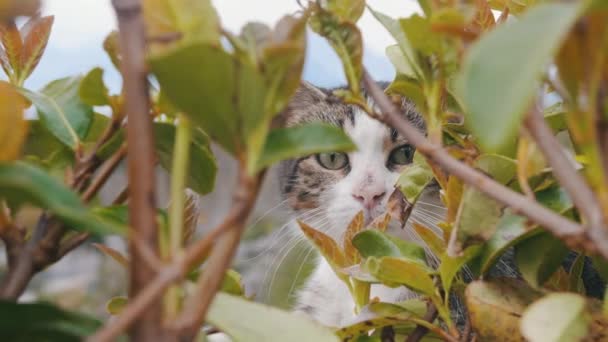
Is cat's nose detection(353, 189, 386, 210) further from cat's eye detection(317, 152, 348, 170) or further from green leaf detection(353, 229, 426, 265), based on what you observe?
green leaf detection(353, 229, 426, 265)

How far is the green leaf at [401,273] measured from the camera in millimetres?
517

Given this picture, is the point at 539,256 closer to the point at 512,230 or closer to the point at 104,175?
the point at 512,230

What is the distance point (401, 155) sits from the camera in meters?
1.62

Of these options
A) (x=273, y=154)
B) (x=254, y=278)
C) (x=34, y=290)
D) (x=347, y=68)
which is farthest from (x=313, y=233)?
(x=34, y=290)


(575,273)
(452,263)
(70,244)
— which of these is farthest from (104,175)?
(575,273)

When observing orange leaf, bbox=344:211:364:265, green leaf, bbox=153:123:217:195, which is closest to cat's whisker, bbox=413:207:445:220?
orange leaf, bbox=344:211:364:265

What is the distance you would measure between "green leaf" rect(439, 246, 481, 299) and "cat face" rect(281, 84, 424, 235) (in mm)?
902

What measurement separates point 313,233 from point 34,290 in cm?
324

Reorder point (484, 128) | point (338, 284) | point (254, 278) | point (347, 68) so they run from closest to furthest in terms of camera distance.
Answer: point (484, 128)
point (347, 68)
point (338, 284)
point (254, 278)

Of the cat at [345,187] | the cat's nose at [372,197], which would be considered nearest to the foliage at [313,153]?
the cat at [345,187]

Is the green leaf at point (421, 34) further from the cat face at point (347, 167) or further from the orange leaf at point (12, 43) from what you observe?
the cat face at point (347, 167)

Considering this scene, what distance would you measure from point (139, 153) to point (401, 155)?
4.41 feet

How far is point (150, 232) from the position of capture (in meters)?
0.31

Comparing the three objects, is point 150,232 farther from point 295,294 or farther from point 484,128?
point 295,294
